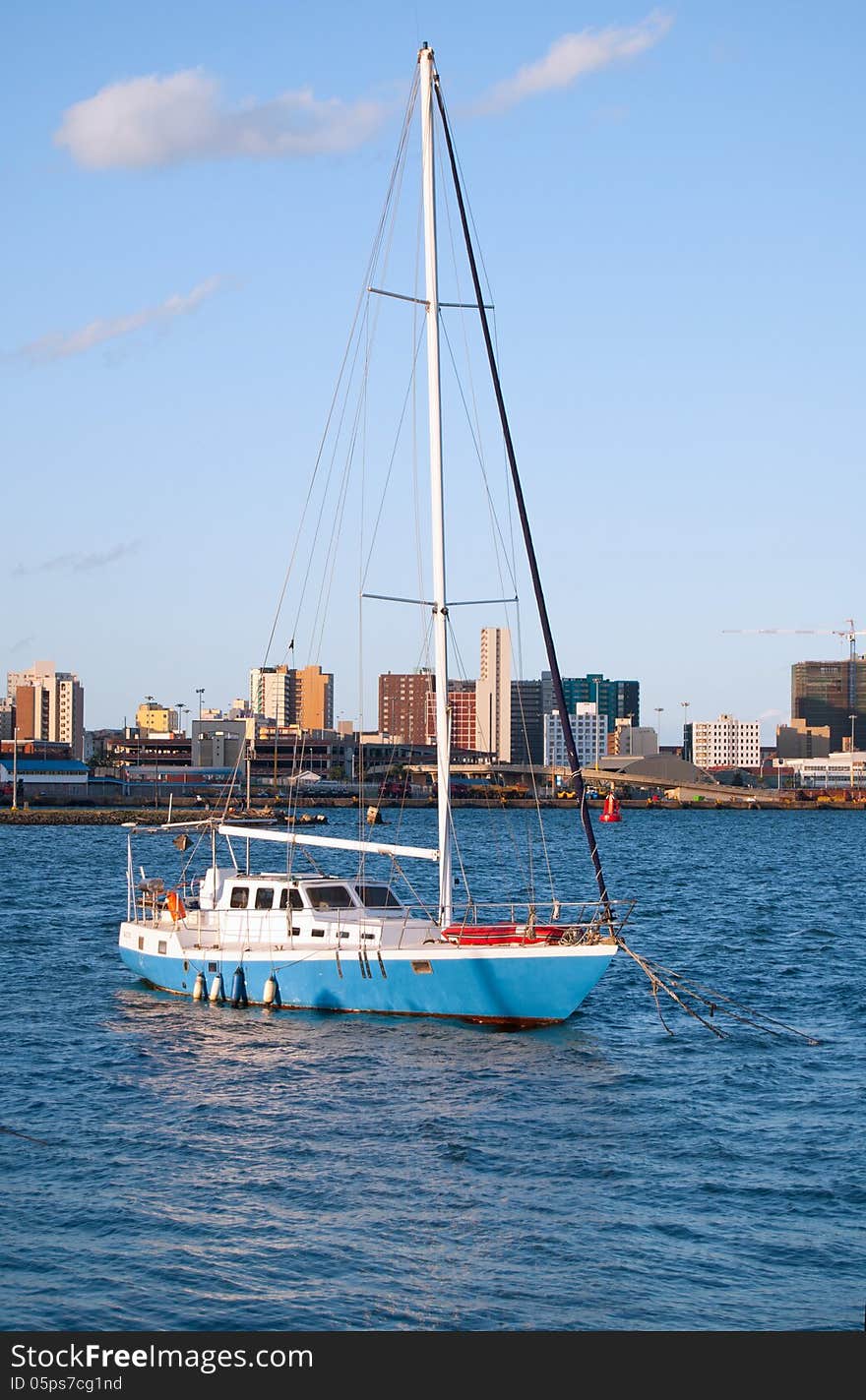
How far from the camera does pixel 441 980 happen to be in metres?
35.2

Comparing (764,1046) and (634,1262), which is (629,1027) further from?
(634,1262)

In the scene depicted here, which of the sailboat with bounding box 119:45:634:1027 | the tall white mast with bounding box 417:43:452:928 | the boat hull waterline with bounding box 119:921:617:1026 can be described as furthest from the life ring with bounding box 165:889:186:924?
the tall white mast with bounding box 417:43:452:928

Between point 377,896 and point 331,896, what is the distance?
1.24 meters

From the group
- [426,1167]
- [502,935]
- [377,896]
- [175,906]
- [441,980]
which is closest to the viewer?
[426,1167]

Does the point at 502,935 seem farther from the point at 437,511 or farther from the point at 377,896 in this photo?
the point at 437,511

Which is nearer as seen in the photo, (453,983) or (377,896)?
(453,983)

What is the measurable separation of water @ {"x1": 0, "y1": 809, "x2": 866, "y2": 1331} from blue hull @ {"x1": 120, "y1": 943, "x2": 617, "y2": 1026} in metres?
0.56

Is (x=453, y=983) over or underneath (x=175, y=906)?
underneath

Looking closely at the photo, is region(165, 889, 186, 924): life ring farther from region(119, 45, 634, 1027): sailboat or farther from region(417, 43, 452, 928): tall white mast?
region(417, 43, 452, 928): tall white mast

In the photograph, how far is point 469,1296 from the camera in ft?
64.1

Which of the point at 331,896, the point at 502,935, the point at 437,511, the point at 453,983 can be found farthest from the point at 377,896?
the point at 437,511

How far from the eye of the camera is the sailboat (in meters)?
34.7

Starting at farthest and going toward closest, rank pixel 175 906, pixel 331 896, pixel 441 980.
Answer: pixel 175 906 → pixel 331 896 → pixel 441 980
